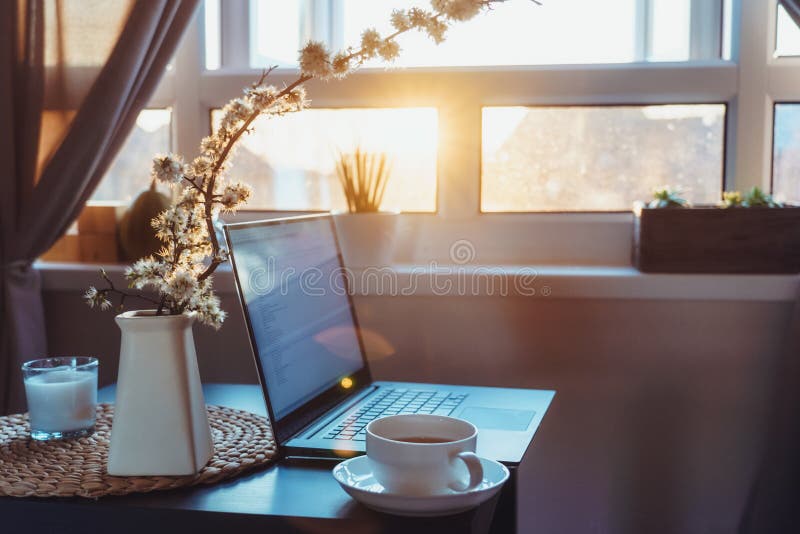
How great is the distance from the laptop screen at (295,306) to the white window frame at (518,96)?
0.47 meters

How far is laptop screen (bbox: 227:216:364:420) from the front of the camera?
3.01ft

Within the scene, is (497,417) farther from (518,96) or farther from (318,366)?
(518,96)

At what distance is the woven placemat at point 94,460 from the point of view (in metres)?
0.76

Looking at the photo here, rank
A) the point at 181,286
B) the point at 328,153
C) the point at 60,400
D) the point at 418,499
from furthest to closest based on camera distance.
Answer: the point at 328,153 < the point at 60,400 < the point at 181,286 < the point at 418,499

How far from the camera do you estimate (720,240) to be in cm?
142

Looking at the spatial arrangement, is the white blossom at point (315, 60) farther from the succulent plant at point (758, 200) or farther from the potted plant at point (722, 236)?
the succulent plant at point (758, 200)

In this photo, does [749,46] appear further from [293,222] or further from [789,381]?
[293,222]

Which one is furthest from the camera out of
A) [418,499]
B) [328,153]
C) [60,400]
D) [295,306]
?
[328,153]

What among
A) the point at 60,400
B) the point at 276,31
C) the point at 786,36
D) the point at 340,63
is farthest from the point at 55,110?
the point at 786,36

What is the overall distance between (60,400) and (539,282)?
0.85 m

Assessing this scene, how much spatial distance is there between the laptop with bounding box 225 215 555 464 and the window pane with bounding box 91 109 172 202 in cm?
69

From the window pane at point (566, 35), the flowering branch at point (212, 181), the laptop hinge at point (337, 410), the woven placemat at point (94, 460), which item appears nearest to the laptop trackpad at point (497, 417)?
the laptop hinge at point (337, 410)

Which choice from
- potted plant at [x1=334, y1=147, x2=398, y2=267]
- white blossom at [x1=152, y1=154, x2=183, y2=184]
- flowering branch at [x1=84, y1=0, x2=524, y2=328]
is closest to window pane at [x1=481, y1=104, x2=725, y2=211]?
potted plant at [x1=334, y1=147, x2=398, y2=267]

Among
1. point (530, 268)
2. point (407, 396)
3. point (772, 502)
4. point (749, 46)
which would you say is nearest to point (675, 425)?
point (772, 502)
